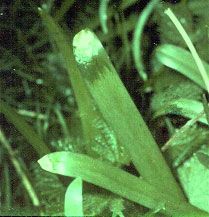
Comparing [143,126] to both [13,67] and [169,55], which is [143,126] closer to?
[169,55]

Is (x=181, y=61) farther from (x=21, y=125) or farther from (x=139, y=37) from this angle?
(x=21, y=125)

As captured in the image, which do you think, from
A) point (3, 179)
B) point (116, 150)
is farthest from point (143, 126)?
point (3, 179)

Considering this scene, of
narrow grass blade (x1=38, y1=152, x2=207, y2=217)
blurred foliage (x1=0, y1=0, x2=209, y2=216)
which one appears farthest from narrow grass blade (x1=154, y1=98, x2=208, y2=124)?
narrow grass blade (x1=38, y1=152, x2=207, y2=217)

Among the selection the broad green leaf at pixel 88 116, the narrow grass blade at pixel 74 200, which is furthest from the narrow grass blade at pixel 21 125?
the narrow grass blade at pixel 74 200

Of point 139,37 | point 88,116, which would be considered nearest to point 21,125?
point 88,116

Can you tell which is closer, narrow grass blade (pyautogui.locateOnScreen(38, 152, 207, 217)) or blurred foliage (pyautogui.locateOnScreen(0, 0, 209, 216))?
narrow grass blade (pyautogui.locateOnScreen(38, 152, 207, 217))

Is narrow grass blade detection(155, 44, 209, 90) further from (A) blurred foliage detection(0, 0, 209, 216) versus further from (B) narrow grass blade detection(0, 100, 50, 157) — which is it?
(B) narrow grass blade detection(0, 100, 50, 157)
